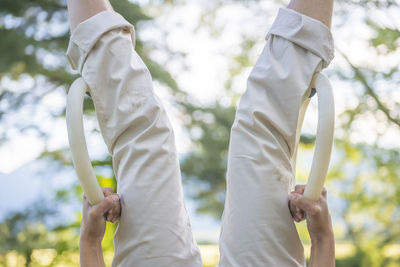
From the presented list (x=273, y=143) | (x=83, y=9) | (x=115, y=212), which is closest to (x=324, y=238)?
(x=273, y=143)

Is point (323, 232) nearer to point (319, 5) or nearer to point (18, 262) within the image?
point (319, 5)

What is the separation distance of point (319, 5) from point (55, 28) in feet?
9.26

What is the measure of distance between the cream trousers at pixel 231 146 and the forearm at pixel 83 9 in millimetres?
12

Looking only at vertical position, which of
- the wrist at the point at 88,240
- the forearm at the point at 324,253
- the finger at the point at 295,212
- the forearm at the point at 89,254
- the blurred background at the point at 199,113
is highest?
the finger at the point at 295,212

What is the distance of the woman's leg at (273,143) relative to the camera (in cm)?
49

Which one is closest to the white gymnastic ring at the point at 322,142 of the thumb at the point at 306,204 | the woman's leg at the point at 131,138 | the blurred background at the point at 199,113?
the thumb at the point at 306,204

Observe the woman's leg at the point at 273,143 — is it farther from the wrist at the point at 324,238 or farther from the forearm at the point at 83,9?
the forearm at the point at 83,9

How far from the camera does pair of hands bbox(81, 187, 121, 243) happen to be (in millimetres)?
497

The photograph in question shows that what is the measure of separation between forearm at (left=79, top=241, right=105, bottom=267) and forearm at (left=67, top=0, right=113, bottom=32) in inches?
10.4

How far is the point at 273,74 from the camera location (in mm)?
497

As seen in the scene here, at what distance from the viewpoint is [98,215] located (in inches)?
19.6

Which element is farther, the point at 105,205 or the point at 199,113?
the point at 199,113

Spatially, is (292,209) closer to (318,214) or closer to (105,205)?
(318,214)

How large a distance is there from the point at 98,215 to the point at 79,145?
3.4 inches
